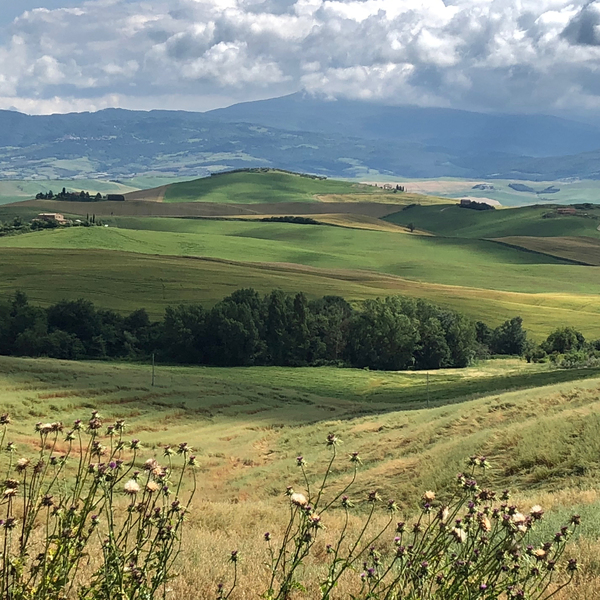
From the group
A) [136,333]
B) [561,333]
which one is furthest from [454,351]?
[136,333]

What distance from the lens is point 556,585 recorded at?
886 cm

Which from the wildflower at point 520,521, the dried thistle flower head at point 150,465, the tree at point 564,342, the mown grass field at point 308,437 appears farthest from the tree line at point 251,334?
the wildflower at point 520,521

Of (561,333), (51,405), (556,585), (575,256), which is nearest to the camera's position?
(556,585)

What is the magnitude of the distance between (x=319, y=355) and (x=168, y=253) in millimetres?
80502

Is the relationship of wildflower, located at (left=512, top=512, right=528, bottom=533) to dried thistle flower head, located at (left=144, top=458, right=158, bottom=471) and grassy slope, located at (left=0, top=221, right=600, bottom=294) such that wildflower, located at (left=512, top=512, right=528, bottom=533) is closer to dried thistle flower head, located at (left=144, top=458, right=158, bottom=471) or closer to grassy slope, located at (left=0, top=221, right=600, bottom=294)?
dried thistle flower head, located at (left=144, top=458, right=158, bottom=471)

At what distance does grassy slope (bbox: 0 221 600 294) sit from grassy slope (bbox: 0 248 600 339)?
15302 millimetres

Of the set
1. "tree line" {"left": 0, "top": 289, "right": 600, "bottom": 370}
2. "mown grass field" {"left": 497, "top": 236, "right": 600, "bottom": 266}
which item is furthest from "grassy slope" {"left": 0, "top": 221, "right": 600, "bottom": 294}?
"tree line" {"left": 0, "top": 289, "right": 600, "bottom": 370}

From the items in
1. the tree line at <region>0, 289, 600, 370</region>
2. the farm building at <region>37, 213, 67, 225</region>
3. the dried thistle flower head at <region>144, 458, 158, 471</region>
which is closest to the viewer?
the dried thistle flower head at <region>144, 458, 158, 471</region>

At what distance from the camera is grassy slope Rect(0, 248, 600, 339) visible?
364 feet

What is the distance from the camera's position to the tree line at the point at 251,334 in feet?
271

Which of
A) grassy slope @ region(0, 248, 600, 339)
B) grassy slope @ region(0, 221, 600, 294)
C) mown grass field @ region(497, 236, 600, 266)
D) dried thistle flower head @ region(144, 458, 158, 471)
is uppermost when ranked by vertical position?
mown grass field @ region(497, 236, 600, 266)

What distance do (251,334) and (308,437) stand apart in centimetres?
4589

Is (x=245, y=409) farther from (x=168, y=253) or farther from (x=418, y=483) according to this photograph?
(x=168, y=253)

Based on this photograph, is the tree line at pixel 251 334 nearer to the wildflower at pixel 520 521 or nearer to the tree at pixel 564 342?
the tree at pixel 564 342
